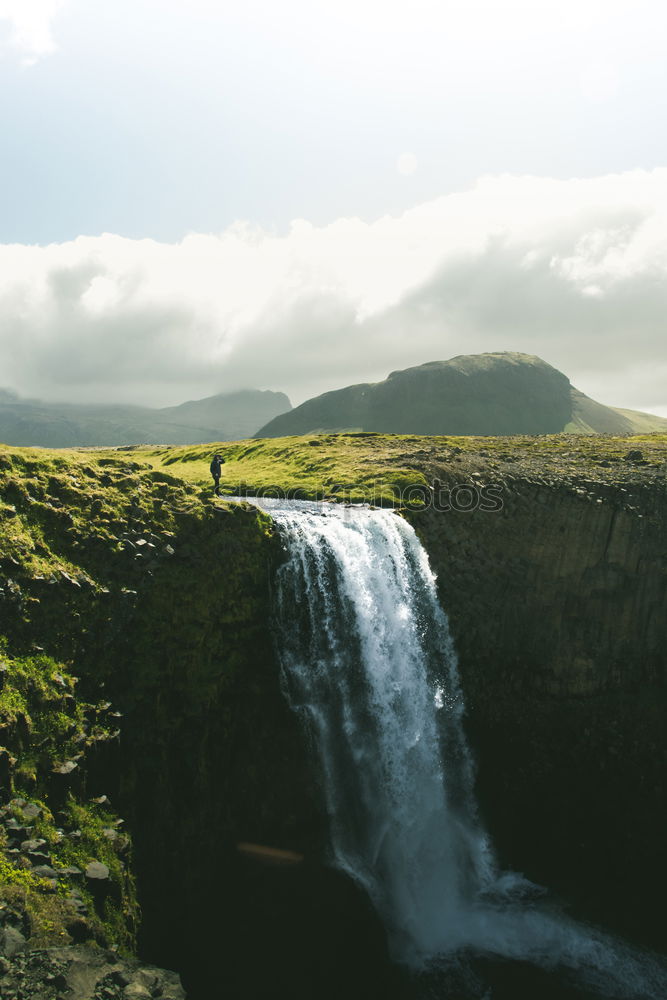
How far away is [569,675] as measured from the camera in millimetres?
33438

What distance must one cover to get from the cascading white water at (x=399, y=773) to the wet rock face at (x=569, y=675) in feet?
8.80

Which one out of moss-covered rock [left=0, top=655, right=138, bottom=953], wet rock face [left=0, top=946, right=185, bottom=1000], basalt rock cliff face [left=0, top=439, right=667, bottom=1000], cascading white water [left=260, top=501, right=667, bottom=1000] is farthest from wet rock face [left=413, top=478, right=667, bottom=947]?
wet rock face [left=0, top=946, right=185, bottom=1000]

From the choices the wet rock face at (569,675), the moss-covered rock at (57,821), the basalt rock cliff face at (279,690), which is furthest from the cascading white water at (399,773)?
the moss-covered rock at (57,821)

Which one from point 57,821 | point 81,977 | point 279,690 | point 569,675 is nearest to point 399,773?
point 279,690

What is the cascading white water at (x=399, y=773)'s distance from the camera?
2222 centimetres

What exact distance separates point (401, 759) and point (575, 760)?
1314 cm

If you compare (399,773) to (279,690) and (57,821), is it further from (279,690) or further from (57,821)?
(57,821)

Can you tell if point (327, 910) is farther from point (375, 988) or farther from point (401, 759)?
point (401, 759)

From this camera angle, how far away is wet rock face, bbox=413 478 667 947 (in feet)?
91.6

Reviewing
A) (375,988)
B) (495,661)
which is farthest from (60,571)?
(495,661)

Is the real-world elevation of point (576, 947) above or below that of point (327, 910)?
below

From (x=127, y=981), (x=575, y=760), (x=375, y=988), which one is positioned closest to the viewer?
(x=127, y=981)

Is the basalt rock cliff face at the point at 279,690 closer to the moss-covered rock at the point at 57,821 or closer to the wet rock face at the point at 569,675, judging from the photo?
the wet rock face at the point at 569,675

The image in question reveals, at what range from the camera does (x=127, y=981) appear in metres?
11.4
